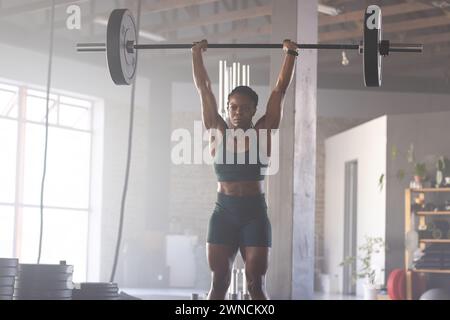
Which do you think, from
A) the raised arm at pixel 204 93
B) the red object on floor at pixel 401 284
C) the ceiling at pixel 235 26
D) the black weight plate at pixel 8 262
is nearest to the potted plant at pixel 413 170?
the red object on floor at pixel 401 284

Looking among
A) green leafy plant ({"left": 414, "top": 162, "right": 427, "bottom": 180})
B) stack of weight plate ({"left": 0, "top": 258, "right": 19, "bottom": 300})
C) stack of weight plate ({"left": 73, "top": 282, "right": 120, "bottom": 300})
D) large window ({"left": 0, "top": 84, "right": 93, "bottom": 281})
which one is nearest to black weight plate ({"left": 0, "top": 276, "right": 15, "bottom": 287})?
stack of weight plate ({"left": 0, "top": 258, "right": 19, "bottom": 300})

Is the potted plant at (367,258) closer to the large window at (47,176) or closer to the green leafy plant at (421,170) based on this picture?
the green leafy plant at (421,170)

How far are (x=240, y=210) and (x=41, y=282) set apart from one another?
5.19 feet

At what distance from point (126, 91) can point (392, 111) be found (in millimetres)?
4043

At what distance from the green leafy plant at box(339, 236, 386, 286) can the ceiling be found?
2.44 metres

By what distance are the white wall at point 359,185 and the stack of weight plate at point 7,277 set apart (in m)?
6.68

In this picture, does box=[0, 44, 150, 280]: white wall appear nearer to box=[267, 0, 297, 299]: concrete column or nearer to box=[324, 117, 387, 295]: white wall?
box=[324, 117, 387, 295]: white wall

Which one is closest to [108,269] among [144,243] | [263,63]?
[144,243]

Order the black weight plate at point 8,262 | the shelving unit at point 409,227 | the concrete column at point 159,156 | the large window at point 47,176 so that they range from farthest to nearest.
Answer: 1. the concrete column at point 159,156
2. the large window at point 47,176
3. the shelving unit at point 409,227
4. the black weight plate at point 8,262

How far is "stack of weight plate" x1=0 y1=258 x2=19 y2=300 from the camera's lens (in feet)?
15.5

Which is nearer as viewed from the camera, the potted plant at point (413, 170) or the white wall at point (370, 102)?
the potted plant at point (413, 170)

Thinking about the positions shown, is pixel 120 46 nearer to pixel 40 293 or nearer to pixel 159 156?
pixel 40 293

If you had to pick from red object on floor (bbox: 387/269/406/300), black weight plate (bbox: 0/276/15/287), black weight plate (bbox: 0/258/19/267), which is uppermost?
black weight plate (bbox: 0/258/19/267)

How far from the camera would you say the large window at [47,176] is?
1045 cm
